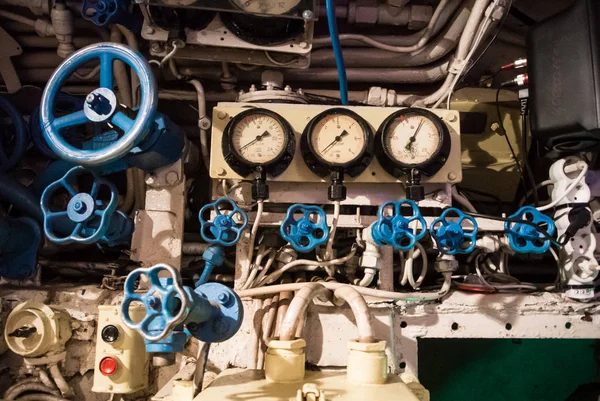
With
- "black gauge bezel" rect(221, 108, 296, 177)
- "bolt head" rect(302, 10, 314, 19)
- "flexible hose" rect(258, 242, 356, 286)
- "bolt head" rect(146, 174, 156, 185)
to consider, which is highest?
"bolt head" rect(302, 10, 314, 19)

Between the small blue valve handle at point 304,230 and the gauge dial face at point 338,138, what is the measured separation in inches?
5.6

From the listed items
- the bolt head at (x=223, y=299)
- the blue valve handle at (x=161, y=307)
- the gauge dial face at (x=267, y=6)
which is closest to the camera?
the blue valve handle at (x=161, y=307)

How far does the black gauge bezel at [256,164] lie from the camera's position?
3.59 ft

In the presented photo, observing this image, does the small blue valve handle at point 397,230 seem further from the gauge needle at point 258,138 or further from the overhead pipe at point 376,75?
the overhead pipe at point 376,75

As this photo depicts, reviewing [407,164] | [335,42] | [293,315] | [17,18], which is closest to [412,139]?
[407,164]

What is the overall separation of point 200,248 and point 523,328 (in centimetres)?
82

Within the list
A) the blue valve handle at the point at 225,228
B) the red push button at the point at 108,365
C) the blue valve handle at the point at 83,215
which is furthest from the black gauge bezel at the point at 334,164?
the red push button at the point at 108,365

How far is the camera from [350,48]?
1.45 meters

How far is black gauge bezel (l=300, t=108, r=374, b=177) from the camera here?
1103 millimetres

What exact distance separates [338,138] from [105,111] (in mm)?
526

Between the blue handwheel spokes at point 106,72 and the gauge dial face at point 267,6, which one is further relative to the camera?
the gauge dial face at point 267,6

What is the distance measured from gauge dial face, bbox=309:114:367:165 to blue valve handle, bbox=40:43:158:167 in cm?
38

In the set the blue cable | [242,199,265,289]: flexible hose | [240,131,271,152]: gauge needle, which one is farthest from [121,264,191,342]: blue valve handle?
the blue cable

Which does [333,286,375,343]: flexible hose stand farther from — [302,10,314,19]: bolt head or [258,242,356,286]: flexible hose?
[302,10,314,19]: bolt head
